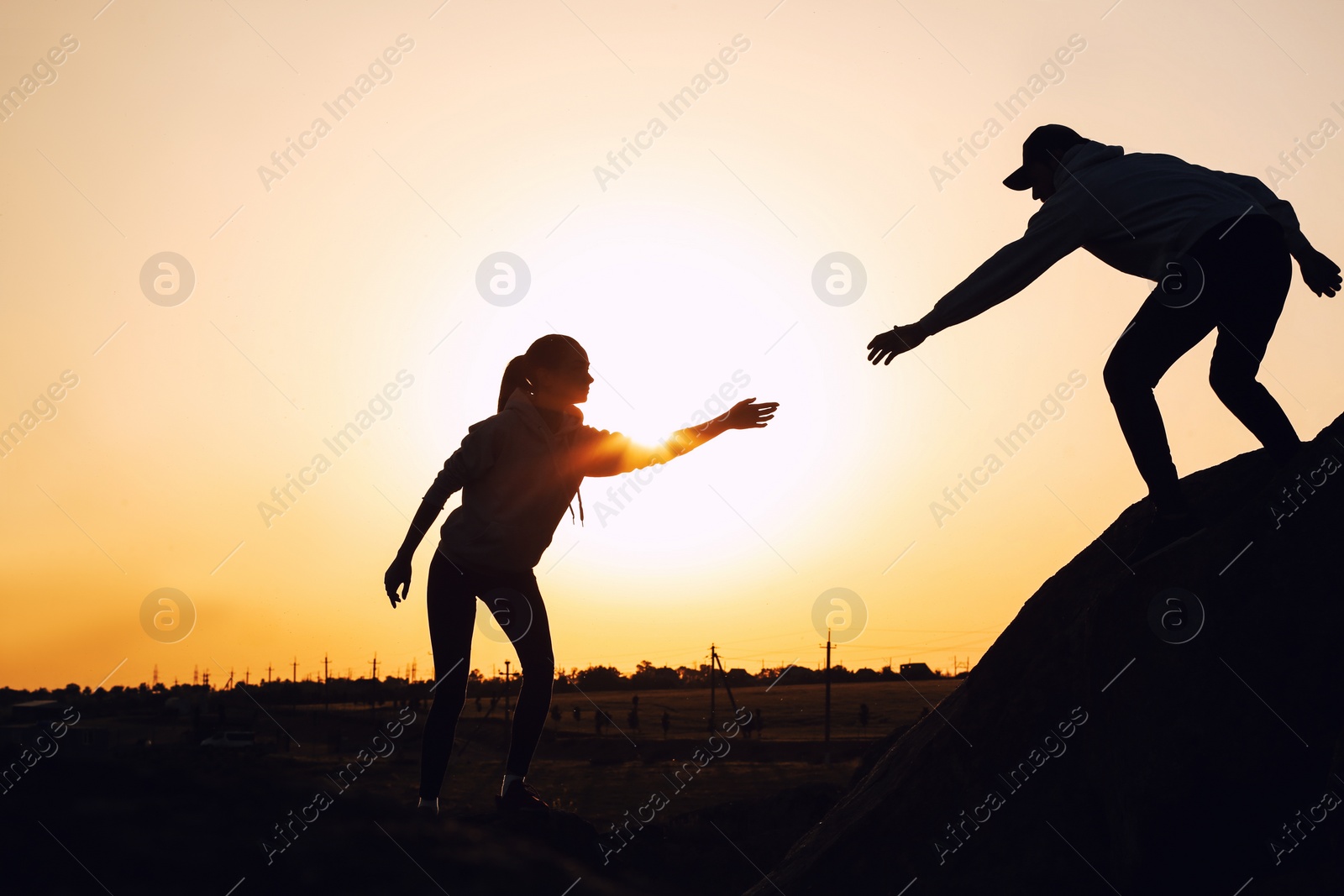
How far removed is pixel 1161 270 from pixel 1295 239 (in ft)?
2.85

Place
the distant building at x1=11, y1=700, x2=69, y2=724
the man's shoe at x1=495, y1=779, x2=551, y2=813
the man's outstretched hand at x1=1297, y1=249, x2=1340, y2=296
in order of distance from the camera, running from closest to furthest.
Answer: the man's outstretched hand at x1=1297, y1=249, x2=1340, y2=296, the man's shoe at x1=495, y1=779, x2=551, y2=813, the distant building at x1=11, y1=700, x2=69, y2=724

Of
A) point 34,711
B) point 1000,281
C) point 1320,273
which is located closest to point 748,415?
point 1000,281

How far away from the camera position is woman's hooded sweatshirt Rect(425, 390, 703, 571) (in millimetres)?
5328

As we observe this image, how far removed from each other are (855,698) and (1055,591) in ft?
471

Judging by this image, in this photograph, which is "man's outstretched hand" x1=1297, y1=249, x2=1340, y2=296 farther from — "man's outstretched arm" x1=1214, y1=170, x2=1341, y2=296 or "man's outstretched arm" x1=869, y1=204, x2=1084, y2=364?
"man's outstretched arm" x1=869, y1=204, x2=1084, y2=364

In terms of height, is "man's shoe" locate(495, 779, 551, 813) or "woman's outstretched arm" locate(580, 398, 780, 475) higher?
"woman's outstretched arm" locate(580, 398, 780, 475)

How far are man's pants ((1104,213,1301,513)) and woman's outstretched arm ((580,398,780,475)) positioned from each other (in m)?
1.95

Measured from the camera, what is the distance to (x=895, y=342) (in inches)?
171

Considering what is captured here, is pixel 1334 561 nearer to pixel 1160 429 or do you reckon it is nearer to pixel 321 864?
pixel 1160 429

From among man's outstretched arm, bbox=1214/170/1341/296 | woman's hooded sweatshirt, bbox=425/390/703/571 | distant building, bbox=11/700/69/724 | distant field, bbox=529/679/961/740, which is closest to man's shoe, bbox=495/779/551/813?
woman's hooded sweatshirt, bbox=425/390/703/571

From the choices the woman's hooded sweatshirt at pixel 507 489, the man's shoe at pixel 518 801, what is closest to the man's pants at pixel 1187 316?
the woman's hooded sweatshirt at pixel 507 489

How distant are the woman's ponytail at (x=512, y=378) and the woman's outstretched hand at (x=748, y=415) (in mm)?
1211

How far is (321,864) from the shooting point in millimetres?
4262

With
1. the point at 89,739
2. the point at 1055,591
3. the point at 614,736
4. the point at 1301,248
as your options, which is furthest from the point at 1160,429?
the point at 614,736
